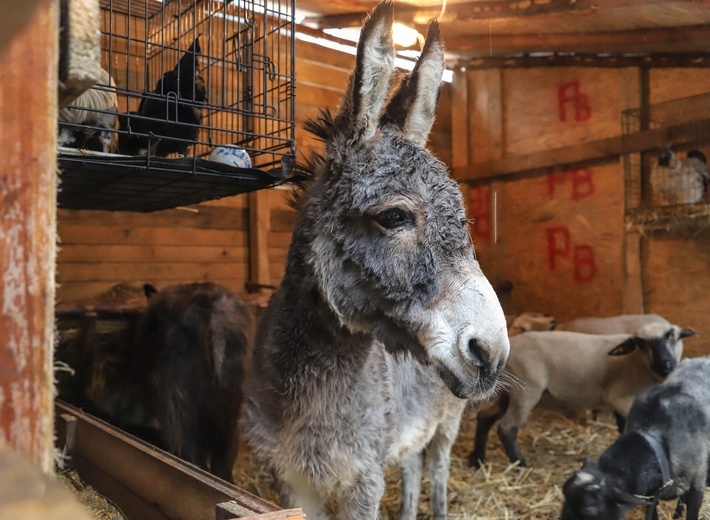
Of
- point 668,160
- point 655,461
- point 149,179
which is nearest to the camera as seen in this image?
point 149,179

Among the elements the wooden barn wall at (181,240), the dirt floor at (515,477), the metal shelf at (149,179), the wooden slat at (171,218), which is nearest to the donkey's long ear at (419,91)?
the metal shelf at (149,179)

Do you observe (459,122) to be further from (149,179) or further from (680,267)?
(149,179)

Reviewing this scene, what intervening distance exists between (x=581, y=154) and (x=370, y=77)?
21.6 feet

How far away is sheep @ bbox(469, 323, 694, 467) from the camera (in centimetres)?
548

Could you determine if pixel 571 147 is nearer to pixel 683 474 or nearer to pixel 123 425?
pixel 683 474

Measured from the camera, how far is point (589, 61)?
26.0 feet

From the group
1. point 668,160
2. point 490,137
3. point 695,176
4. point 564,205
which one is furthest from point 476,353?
point 490,137

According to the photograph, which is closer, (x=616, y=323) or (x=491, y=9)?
(x=491, y=9)

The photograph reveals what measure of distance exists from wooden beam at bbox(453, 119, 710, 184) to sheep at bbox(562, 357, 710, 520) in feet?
11.8

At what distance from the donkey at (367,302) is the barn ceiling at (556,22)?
3812mm

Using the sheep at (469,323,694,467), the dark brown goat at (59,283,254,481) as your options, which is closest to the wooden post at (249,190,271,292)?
the dark brown goat at (59,283,254,481)

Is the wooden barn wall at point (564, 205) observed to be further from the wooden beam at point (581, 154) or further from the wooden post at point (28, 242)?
the wooden post at point (28, 242)

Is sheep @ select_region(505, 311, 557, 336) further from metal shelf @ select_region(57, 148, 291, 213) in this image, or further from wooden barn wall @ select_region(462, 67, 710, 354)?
metal shelf @ select_region(57, 148, 291, 213)

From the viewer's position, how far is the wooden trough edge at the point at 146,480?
174 centimetres
